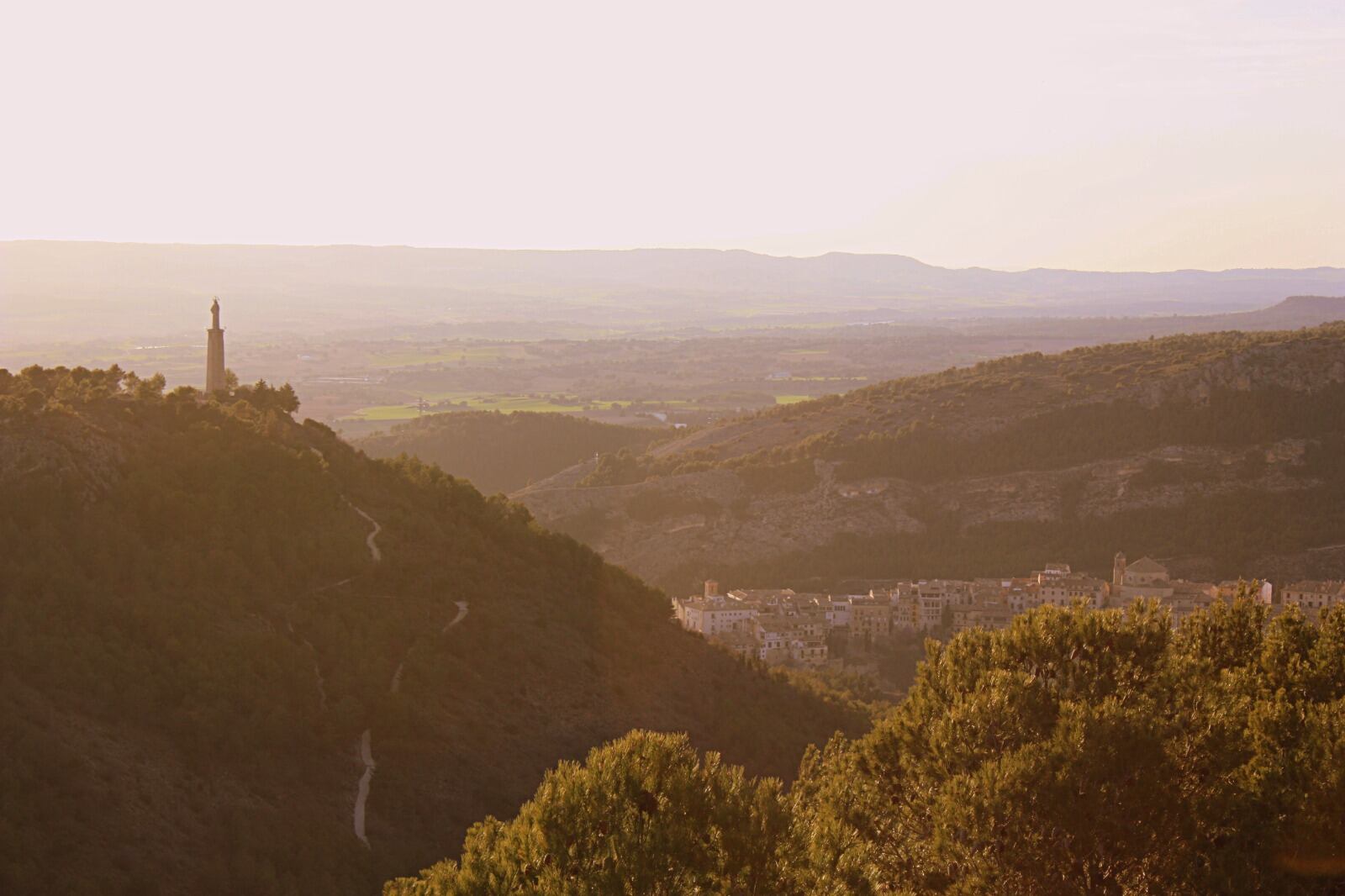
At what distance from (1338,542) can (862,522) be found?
15594 millimetres

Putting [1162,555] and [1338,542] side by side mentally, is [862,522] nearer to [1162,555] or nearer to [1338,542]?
[1162,555]

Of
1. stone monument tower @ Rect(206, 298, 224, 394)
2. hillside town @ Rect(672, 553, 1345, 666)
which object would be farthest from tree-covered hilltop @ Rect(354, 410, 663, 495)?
stone monument tower @ Rect(206, 298, 224, 394)

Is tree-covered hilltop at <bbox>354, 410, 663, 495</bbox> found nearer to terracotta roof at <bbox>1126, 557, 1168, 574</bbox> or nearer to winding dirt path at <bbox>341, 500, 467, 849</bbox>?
terracotta roof at <bbox>1126, 557, 1168, 574</bbox>

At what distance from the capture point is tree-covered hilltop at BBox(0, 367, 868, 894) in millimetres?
14211

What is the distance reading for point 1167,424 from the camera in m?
51.6

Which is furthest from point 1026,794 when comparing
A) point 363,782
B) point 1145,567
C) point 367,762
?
point 1145,567

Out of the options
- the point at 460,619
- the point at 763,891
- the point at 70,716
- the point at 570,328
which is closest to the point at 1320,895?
the point at 763,891

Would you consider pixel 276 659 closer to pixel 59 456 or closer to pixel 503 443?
pixel 59 456

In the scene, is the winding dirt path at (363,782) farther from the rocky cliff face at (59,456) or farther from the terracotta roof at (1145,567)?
the terracotta roof at (1145,567)

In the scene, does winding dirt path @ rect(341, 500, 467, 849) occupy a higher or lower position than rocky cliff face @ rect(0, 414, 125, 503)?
lower

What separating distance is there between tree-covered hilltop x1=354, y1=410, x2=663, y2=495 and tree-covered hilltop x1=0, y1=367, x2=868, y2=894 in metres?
33.9

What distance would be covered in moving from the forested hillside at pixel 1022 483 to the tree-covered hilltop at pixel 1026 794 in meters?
32.2

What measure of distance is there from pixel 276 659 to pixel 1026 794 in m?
11.0

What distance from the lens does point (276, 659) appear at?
1775 cm
